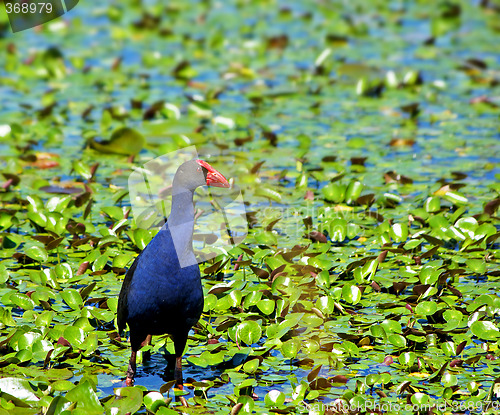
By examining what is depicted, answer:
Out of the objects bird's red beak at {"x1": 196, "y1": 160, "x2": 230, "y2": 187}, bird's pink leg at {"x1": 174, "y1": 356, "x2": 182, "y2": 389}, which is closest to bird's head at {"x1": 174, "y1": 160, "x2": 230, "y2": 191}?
→ bird's red beak at {"x1": 196, "y1": 160, "x2": 230, "y2": 187}

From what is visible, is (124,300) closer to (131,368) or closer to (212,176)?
(131,368)

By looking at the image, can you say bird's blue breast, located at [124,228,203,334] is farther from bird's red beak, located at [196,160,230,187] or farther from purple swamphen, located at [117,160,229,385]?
bird's red beak, located at [196,160,230,187]

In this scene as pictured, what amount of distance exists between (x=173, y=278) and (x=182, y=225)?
0.26 meters

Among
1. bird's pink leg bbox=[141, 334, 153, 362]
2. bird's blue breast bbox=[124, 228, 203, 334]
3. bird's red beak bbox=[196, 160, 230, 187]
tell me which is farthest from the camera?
bird's pink leg bbox=[141, 334, 153, 362]

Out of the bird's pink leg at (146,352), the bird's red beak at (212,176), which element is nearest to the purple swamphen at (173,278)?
the bird's red beak at (212,176)

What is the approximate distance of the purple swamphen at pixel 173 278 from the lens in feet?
11.8

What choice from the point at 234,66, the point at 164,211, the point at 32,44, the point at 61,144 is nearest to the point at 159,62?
the point at 234,66

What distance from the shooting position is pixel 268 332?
4.14 m

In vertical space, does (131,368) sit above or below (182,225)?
below

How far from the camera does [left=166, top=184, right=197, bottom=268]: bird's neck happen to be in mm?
3629

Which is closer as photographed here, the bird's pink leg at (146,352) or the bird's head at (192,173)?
the bird's head at (192,173)

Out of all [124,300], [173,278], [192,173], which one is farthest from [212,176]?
[124,300]

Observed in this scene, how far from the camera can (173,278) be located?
3.59 meters

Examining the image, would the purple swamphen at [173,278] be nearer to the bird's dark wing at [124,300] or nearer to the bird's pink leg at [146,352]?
the bird's dark wing at [124,300]
